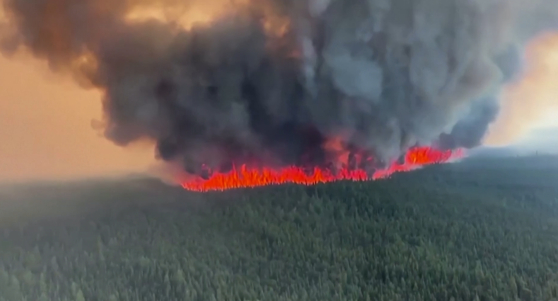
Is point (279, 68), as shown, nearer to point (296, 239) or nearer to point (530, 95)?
point (296, 239)

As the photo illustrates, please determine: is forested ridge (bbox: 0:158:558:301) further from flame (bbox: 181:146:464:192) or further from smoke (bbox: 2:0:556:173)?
smoke (bbox: 2:0:556:173)

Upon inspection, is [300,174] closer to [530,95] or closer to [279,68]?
[279,68]

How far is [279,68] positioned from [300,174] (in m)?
0.43

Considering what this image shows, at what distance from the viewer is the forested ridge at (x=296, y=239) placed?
1.81m

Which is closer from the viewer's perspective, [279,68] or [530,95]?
[279,68]

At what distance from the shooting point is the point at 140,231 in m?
1.90

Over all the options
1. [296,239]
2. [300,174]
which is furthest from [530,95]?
[296,239]

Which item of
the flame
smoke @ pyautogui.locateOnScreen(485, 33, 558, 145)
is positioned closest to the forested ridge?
the flame

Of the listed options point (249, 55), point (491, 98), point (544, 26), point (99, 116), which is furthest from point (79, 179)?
point (544, 26)

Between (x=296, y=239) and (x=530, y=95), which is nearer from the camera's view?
(x=296, y=239)

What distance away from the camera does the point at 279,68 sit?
2035mm

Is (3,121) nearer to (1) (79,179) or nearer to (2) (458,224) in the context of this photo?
(1) (79,179)

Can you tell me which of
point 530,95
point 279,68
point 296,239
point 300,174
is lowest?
point 296,239

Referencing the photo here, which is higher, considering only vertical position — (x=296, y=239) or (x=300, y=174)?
(x=300, y=174)
